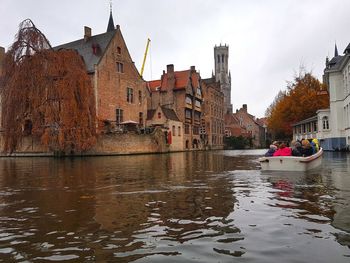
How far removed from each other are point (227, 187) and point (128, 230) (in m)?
5.26

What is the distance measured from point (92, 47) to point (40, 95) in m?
14.6

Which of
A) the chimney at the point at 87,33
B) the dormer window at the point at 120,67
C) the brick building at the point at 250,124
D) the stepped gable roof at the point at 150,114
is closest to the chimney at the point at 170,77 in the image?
the stepped gable roof at the point at 150,114

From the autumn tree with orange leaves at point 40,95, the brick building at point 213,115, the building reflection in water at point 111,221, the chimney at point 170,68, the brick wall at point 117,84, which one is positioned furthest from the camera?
the brick building at point 213,115

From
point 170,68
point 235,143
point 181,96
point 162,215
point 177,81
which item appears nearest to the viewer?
point 162,215

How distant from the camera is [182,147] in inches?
2301

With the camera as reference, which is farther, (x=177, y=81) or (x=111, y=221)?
(x=177, y=81)

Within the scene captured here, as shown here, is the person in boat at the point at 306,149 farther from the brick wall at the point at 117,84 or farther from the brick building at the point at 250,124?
the brick building at the point at 250,124

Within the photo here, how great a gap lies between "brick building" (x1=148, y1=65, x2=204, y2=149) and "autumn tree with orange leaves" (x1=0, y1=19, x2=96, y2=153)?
1041 inches

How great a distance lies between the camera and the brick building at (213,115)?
74.6 meters

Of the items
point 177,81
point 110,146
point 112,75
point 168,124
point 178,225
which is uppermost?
point 177,81

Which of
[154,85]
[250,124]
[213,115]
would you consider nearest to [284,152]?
[154,85]

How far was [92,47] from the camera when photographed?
45531 millimetres

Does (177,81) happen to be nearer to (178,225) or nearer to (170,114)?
(170,114)

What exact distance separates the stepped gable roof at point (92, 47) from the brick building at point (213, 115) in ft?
101
